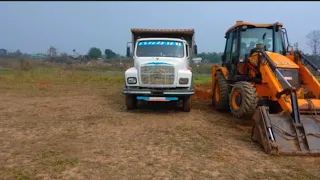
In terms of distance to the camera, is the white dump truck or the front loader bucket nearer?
the front loader bucket

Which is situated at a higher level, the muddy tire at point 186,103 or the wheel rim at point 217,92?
the wheel rim at point 217,92

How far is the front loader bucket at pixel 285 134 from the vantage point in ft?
18.4

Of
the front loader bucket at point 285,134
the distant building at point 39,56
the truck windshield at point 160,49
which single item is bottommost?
the front loader bucket at point 285,134

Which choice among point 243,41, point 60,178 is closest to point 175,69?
point 243,41

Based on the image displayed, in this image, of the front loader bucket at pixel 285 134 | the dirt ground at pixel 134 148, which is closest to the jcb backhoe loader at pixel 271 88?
the front loader bucket at pixel 285 134

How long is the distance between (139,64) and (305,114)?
4896 millimetres

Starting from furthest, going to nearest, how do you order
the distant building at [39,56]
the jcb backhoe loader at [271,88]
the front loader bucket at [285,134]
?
the distant building at [39,56], the jcb backhoe loader at [271,88], the front loader bucket at [285,134]

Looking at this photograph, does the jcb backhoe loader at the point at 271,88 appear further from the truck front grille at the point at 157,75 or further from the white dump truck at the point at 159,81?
the truck front grille at the point at 157,75

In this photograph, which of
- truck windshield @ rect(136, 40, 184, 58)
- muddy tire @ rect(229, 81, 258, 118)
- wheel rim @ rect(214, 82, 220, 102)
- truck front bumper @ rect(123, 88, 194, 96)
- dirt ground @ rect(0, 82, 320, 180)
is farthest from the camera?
truck windshield @ rect(136, 40, 184, 58)

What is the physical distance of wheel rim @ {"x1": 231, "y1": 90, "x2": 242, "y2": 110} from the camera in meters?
7.86

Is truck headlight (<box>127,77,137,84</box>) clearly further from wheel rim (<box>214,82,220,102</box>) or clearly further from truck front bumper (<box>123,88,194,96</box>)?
wheel rim (<box>214,82,220,102</box>)

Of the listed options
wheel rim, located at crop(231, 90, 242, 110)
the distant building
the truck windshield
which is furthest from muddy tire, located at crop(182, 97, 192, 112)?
the distant building

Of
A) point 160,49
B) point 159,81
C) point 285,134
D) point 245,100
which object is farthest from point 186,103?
point 285,134

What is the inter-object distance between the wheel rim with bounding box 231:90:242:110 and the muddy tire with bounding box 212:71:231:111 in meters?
1.58
